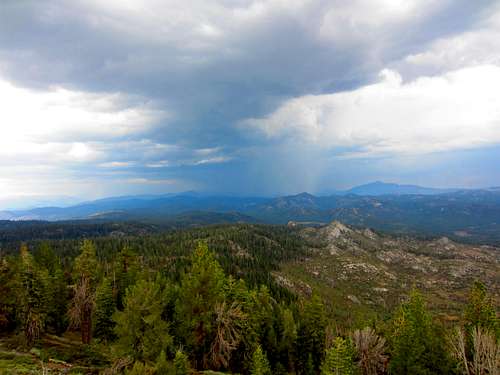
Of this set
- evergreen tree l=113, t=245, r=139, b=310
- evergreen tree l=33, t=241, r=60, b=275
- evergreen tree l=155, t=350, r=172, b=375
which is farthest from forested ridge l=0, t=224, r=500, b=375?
evergreen tree l=33, t=241, r=60, b=275

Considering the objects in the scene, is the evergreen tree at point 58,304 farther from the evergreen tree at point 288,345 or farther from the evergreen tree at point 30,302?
the evergreen tree at point 288,345

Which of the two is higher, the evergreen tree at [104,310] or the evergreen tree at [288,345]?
the evergreen tree at [104,310]

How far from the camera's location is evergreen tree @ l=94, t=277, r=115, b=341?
158 ft

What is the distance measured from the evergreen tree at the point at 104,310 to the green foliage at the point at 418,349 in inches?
1825

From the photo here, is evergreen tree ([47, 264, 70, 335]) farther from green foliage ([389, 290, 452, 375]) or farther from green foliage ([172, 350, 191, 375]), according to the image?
green foliage ([389, 290, 452, 375])

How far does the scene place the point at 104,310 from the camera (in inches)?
1937

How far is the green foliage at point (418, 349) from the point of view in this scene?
3744 centimetres

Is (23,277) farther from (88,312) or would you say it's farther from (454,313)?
(454,313)

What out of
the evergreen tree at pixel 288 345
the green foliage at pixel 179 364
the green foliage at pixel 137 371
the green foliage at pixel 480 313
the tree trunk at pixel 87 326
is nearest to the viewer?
the green foliage at pixel 137 371

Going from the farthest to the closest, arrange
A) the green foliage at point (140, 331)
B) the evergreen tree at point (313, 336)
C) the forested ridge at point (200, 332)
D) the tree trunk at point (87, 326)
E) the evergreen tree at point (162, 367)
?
the evergreen tree at point (313, 336) → the tree trunk at point (87, 326) → the forested ridge at point (200, 332) → the green foliage at point (140, 331) → the evergreen tree at point (162, 367)

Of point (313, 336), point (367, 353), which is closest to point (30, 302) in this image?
point (313, 336)

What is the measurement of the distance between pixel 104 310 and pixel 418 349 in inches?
1966

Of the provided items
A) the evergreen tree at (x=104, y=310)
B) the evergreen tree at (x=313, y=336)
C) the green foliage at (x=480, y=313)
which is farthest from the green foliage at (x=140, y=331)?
the green foliage at (x=480, y=313)

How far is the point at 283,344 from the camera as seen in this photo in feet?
169
